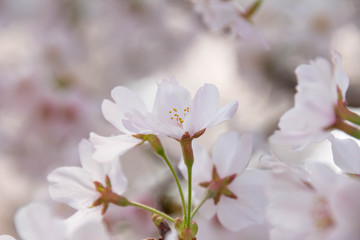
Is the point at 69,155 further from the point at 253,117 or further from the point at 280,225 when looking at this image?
the point at 280,225

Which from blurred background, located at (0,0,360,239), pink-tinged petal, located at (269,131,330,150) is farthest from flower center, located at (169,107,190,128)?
blurred background, located at (0,0,360,239)

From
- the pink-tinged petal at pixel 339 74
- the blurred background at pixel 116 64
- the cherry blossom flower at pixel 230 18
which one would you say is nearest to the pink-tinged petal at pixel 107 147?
the pink-tinged petal at pixel 339 74

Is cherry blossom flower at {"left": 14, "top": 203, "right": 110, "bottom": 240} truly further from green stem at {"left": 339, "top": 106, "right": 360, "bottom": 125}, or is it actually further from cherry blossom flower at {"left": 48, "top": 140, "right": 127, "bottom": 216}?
green stem at {"left": 339, "top": 106, "right": 360, "bottom": 125}

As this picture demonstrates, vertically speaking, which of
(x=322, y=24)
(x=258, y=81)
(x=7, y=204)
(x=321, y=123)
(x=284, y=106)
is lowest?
(x=7, y=204)

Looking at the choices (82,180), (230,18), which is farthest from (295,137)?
(230,18)

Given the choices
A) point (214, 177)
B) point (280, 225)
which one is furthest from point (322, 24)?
point (280, 225)

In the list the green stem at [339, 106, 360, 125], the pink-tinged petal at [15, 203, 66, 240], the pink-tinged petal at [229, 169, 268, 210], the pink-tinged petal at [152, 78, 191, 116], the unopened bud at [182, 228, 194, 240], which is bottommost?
the pink-tinged petal at [229, 169, 268, 210]

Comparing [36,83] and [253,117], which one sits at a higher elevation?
[36,83]
